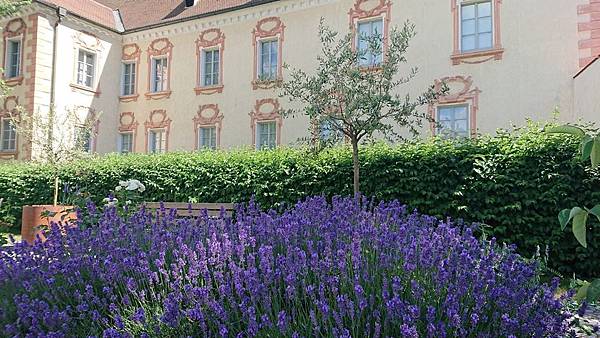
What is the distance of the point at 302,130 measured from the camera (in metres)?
15.5

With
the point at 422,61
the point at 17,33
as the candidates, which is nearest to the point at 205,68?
the point at 17,33

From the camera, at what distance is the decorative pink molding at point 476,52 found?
12.7 metres

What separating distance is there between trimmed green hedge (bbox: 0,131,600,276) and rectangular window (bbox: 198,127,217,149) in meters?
6.90

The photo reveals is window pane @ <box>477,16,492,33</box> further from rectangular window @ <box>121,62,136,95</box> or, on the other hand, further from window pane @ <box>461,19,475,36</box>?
rectangular window @ <box>121,62,136,95</box>

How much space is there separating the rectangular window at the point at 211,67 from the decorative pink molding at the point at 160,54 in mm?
1510

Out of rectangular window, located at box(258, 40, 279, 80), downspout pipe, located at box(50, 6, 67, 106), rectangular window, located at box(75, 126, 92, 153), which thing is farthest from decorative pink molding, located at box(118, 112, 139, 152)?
rectangular window, located at box(258, 40, 279, 80)

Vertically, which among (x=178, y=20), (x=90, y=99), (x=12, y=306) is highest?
(x=178, y=20)

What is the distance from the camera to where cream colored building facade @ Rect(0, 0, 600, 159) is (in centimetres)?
1211

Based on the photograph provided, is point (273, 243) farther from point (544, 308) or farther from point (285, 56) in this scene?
point (285, 56)

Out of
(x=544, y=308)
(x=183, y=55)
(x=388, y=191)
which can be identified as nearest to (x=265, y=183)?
(x=388, y=191)

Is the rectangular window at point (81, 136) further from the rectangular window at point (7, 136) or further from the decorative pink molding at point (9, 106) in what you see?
the rectangular window at point (7, 136)

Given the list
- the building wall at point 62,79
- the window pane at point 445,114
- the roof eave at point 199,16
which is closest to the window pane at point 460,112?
the window pane at point 445,114

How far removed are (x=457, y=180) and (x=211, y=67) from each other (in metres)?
12.4

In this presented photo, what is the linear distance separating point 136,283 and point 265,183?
269 inches
